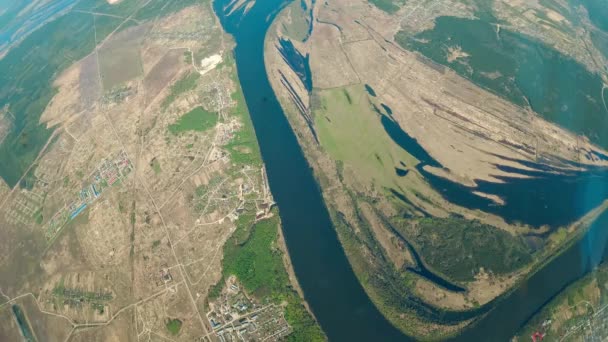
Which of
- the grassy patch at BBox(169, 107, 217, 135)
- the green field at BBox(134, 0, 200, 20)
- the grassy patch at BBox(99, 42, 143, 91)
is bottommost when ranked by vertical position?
the grassy patch at BBox(169, 107, 217, 135)

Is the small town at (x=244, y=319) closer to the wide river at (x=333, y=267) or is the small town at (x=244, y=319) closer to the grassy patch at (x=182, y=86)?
the wide river at (x=333, y=267)

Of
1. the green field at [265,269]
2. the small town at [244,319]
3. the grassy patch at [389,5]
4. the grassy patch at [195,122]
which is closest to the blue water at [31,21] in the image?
the grassy patch at [195,122]

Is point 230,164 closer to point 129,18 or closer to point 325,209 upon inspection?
point 325,209

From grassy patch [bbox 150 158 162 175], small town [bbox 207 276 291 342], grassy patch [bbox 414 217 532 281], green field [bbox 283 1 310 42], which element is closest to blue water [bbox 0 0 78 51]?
green field [bbox 283 1 310 42]

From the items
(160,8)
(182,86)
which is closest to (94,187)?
(182,86)

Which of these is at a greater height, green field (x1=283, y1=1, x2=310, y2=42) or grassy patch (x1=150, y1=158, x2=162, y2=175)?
green field (x1=283, y1=1, x2=310, y2=42)

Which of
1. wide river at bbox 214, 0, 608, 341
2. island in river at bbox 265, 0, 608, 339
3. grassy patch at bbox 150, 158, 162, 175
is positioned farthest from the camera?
grassy patch at bbox 150, 158, 162, 175

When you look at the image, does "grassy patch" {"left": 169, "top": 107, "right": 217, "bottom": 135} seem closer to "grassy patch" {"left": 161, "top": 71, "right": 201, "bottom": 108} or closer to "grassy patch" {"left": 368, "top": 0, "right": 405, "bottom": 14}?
"grassy patch" {"left": 161, "top": 71, "right": 201, "bottom": 108}
